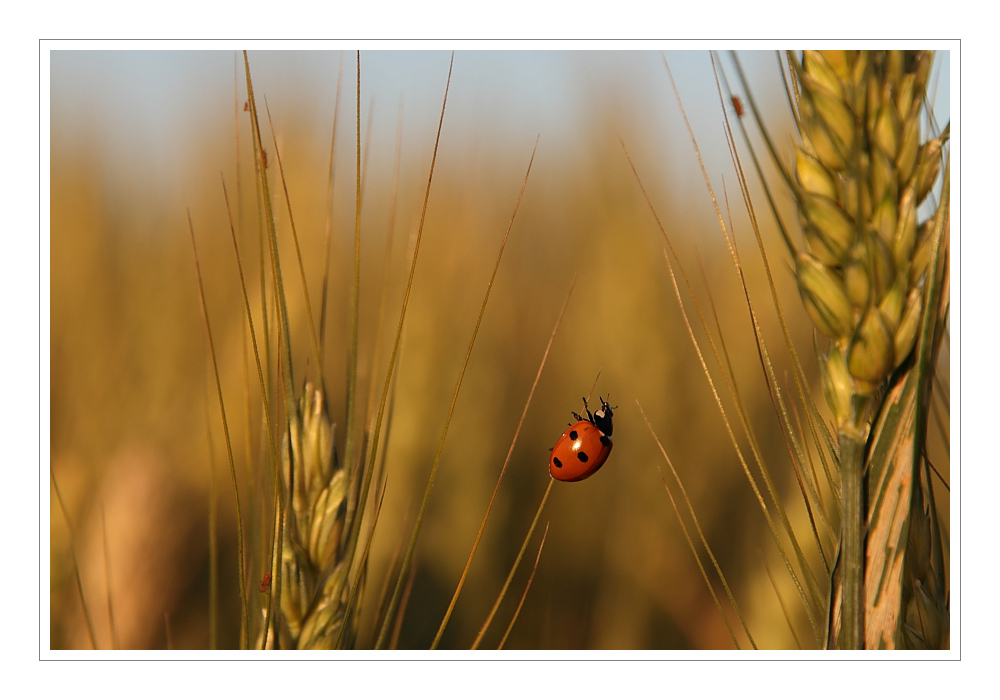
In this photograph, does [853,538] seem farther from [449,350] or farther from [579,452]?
[449,350]

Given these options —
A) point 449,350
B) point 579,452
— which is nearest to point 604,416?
point 579,452

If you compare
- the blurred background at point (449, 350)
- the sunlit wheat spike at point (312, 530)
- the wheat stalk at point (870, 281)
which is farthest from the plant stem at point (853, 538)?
the sunlit wheat spike at point (312, 530)

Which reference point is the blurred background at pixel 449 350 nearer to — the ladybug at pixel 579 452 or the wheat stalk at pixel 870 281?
the ladybug at pixel 579 452

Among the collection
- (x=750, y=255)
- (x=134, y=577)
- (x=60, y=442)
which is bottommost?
(x=134, y=577)

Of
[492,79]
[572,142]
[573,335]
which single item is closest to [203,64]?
[492,79]

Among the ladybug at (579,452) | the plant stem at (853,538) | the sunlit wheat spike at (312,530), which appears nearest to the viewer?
the plant stem at (853,538)

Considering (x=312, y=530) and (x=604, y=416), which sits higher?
(x=604, y=416)

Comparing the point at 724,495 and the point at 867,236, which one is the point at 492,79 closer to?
the point at 867,236
